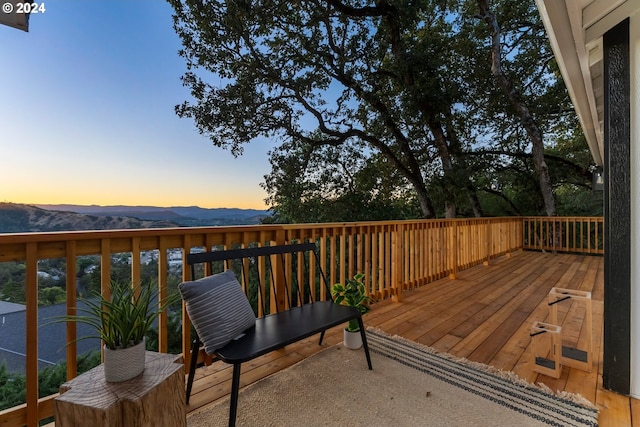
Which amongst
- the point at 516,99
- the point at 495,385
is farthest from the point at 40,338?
the point at 516,99

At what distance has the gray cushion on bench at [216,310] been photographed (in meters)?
1.52

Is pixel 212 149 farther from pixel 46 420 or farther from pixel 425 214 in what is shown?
pixel 46 420

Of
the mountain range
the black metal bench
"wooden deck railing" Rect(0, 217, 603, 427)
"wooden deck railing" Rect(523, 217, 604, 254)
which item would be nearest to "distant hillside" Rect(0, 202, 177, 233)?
the mountain range

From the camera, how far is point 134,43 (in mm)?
6316

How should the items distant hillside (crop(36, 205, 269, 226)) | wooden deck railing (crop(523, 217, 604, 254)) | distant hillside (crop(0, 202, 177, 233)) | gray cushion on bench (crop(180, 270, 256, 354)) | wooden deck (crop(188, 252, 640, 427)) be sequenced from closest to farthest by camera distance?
gray cushion on bench (crop(180, 270, 256, 354)), wooden deck (crop(188, 252, 640, 427)), distant hillside (crop(0, 202, 177, 233)), distant hillside (crop(36, 205, 269, 226)), wooden deck railing (crop(523, 217, 604, 254))

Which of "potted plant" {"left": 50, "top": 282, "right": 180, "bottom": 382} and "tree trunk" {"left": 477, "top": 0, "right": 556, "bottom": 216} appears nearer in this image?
"potted plant" {"left": 50, "top": 282, "right": 180, "bottom": 382}

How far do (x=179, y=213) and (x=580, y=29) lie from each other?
679cm

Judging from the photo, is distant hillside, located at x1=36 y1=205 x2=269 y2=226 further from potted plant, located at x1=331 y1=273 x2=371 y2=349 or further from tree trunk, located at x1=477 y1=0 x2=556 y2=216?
tree trunk, located at x1=477 y1=0 x2=556 y2=216

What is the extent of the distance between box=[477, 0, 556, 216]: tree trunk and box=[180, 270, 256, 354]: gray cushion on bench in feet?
26.9

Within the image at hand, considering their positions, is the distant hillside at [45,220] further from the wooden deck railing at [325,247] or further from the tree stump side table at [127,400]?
the tree stump side table at [127,400]

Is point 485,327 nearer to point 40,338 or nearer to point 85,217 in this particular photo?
point 40,338

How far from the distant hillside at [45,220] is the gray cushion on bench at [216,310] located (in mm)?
907

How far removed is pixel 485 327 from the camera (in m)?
2.79

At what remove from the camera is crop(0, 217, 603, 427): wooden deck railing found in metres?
1.37
